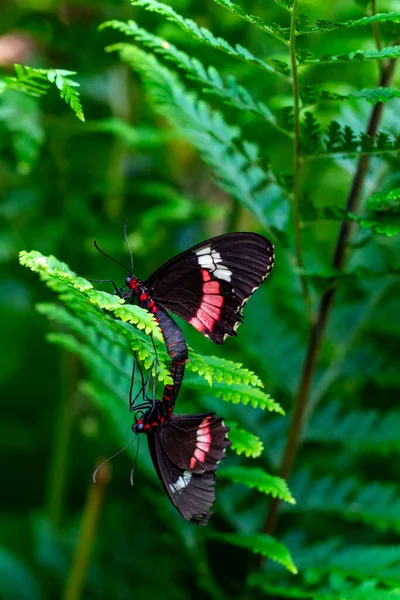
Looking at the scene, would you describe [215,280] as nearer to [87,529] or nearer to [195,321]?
[195,321]

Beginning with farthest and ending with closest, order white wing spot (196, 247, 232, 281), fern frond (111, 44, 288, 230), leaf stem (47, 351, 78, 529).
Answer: leaf stem (47, 351, 78, 529) → fern frond (111, 44, 288, 230) → white wing spot (196, 247, 232, 281)

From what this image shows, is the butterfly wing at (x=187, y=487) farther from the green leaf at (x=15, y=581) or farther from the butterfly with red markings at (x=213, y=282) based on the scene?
the green leaf at (x=15, y=581)

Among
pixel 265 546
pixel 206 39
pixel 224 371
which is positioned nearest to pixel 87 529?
pixel 265 546

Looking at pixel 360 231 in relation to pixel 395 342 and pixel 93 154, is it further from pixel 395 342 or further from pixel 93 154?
pixel 93 154

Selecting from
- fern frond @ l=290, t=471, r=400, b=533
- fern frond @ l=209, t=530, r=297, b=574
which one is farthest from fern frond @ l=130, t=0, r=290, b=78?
fern frond @ l=290, t=471, r=400, b=533

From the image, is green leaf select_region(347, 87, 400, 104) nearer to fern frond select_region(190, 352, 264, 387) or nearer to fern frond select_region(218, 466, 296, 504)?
fern frond select_region(190, 352, 264, 387)

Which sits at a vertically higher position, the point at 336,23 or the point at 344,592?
the point at 336,23

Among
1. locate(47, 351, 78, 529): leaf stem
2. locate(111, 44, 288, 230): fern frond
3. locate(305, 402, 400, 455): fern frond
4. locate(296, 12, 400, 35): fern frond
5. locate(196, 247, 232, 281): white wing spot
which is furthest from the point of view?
locate(47, 351, 78, 529): leaf stem
